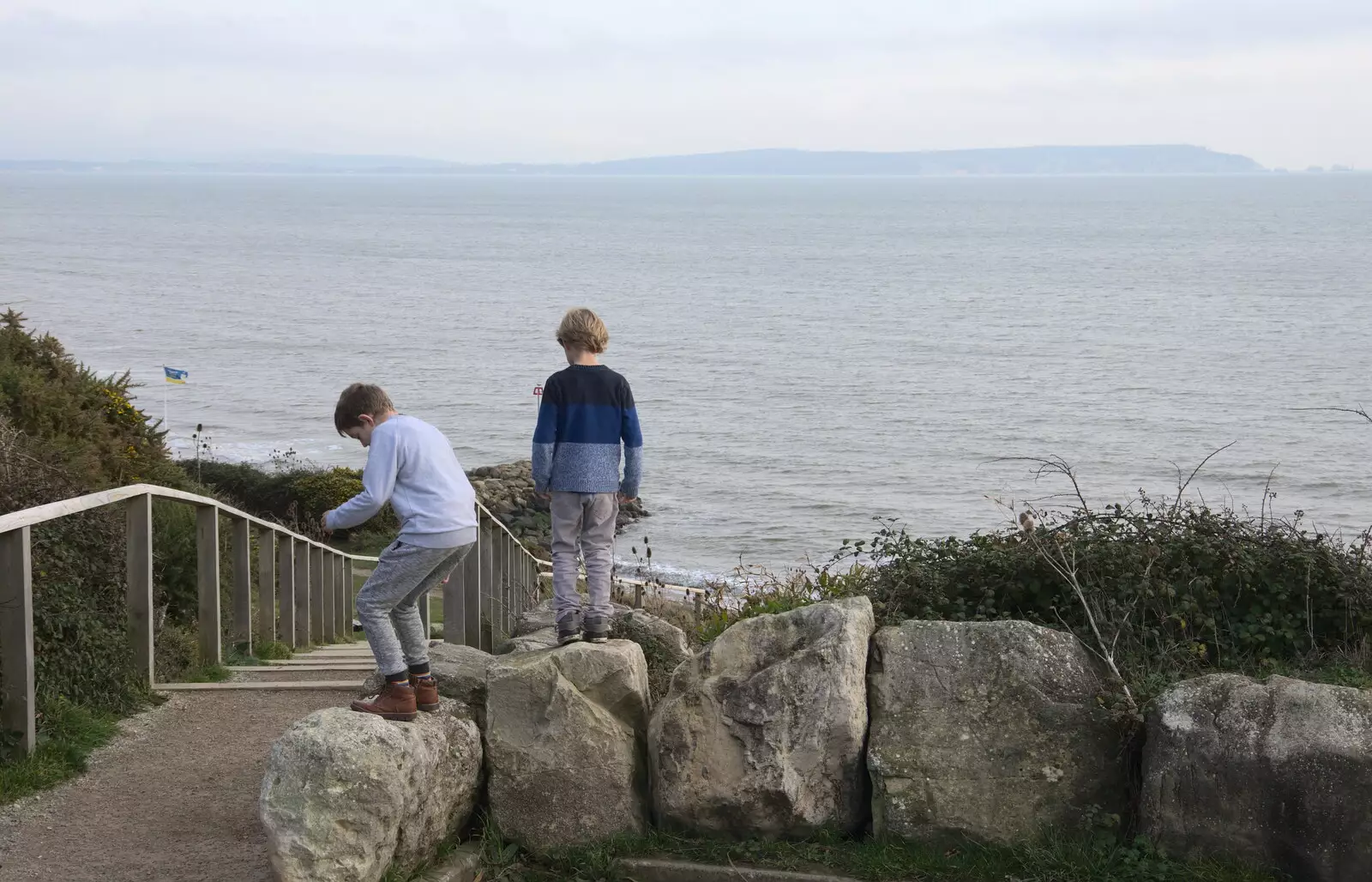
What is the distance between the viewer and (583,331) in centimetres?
594

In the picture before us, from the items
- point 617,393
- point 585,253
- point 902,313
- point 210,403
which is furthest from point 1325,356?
point 585,253

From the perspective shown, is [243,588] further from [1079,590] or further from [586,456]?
[1079,590]

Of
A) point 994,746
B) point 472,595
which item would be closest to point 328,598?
point 472,595

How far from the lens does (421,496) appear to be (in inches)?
210

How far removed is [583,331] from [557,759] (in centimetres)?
179

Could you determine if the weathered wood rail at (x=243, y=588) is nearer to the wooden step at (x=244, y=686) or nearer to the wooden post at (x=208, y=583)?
the wooden post at (x=208, y=583)

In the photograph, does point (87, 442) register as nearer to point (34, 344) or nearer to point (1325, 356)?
point (34, 344)

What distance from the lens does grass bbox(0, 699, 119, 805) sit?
571cm

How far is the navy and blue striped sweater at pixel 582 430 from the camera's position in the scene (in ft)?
19.7

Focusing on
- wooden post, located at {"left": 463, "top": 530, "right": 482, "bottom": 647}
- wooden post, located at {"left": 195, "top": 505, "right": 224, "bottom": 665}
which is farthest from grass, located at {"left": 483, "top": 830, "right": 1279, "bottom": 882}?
wooden post, located at {"left": 463, "top": 530, "right": 482, "bottom": 647}

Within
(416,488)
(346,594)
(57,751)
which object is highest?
(416,488)

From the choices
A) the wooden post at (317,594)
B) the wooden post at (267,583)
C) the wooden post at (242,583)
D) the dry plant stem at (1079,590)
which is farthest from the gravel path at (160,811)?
the wooden post at (317,594)

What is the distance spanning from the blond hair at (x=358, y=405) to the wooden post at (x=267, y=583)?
203 inches

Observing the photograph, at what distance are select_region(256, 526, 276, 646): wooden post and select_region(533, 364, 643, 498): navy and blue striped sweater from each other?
4.74 m
